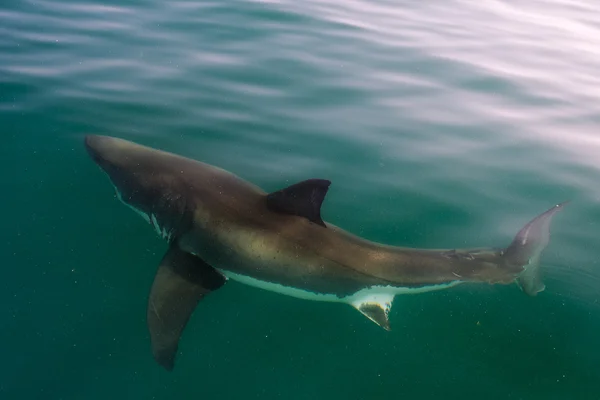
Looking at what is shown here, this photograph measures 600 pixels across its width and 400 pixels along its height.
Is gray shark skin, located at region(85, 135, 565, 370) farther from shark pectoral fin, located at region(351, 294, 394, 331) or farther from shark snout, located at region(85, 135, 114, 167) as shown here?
shark snout, located at region(85, 135, 114, 167)

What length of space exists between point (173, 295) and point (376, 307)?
2.31 m

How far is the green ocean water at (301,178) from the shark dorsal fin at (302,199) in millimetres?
1089

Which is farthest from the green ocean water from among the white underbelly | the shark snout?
the shark snout

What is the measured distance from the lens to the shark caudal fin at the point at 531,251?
5984 millimetres

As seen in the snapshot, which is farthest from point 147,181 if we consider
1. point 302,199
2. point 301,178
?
point 301,178

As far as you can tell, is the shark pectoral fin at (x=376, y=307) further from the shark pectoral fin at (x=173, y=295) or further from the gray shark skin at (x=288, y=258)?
the shark pectoral fin at (x=173, y=295)

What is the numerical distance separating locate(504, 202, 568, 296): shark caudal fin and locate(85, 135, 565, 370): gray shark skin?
1cm

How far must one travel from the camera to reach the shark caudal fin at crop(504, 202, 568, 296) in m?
5.98

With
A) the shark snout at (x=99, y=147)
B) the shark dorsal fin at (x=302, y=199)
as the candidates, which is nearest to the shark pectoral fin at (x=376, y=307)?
the shark dorsal fin at (x=302, y=199)

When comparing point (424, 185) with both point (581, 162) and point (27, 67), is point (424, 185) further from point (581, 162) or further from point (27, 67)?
point (27, 67)

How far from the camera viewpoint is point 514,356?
17.7 ft

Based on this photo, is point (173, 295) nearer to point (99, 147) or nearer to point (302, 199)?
point (302, 199)

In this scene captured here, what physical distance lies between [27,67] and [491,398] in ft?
33.1

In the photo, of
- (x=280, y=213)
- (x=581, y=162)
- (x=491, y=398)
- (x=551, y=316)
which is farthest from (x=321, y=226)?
(x=581, y=162)
